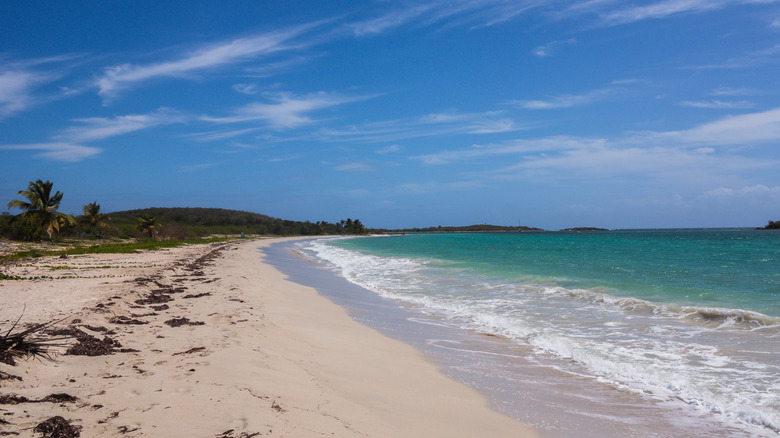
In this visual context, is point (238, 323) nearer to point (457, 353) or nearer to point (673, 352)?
point (457, 353)

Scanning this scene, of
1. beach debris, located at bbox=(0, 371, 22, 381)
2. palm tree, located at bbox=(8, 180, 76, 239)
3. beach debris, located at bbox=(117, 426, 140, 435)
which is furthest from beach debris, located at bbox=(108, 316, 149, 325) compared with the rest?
palm tree, located at bbox=(8, 180, 76, 239)

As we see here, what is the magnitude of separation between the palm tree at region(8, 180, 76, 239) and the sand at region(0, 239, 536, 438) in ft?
108

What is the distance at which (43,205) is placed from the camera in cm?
3516

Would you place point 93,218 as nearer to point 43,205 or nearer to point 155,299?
point 43,205

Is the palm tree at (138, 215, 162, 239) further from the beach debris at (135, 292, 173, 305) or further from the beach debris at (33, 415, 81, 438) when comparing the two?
the beach debris at (33, 415, 81, 438)

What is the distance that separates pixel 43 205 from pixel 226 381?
133ft

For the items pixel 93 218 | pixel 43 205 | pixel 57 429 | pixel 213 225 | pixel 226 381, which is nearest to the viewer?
pixel 57 429

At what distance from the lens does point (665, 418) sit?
4.39m

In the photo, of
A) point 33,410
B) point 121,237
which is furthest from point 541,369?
point 121,237

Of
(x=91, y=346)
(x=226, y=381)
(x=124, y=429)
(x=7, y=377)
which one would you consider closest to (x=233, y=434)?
(x=124, y=429)

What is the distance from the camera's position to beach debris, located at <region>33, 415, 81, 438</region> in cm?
300

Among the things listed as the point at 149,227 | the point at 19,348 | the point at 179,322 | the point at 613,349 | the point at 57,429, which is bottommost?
the point at 613,349

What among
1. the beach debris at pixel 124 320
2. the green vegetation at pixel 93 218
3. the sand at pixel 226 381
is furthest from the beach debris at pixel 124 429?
the green vegetation at pixel 93 218

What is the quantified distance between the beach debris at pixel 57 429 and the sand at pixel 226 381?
4 cm
